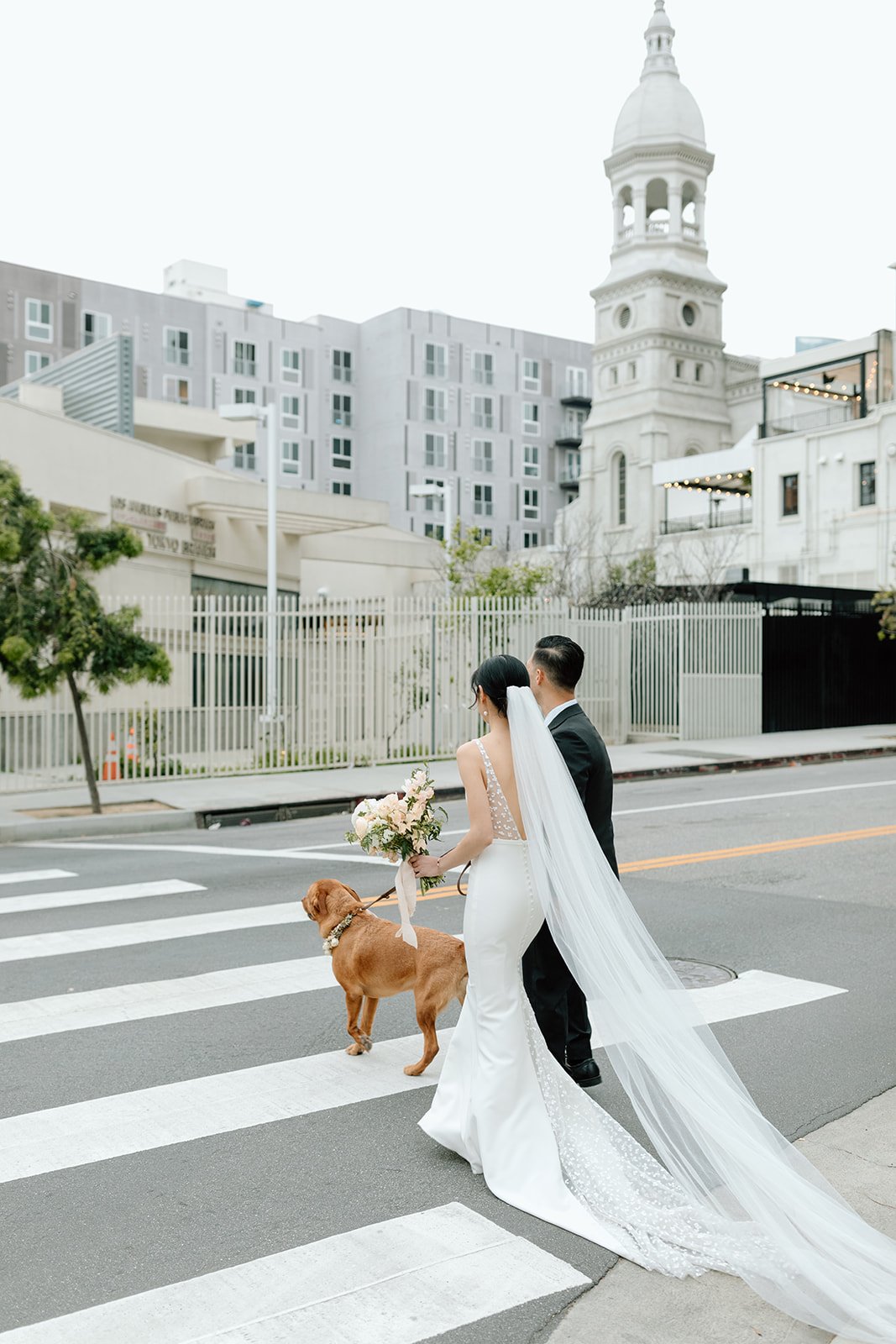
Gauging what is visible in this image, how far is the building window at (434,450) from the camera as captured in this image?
71.4 metres

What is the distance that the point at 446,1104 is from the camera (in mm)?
4664

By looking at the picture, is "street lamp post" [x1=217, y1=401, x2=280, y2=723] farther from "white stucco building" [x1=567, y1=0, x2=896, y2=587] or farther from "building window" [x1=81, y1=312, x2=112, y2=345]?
"building window" [x1=81, y1=312, x2=112, y2=345]

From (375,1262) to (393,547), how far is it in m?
33.7

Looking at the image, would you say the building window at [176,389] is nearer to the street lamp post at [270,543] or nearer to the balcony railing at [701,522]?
the balcony railing at [701,522]

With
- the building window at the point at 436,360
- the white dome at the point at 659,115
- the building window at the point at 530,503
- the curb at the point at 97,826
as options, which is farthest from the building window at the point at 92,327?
the curb at the point at 97,826

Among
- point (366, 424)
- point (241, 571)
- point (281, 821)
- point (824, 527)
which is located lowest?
point (281, 821)

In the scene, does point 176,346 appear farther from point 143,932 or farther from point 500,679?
point 500,679

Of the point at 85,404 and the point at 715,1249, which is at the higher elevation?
the point at 85,404

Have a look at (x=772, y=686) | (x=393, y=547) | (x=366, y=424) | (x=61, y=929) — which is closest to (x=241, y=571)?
(x=393, y=547)

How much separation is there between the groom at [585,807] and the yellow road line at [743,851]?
13.8 feet

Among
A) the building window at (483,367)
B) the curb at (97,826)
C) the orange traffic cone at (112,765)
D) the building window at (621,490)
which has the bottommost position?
the curb at (97,826)

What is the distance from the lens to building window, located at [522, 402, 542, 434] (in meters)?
75.9

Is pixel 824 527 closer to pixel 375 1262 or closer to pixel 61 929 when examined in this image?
pixel 61 929

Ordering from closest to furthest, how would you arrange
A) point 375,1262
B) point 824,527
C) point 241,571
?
point 375,1262 < point 241,571 < point 824,527
